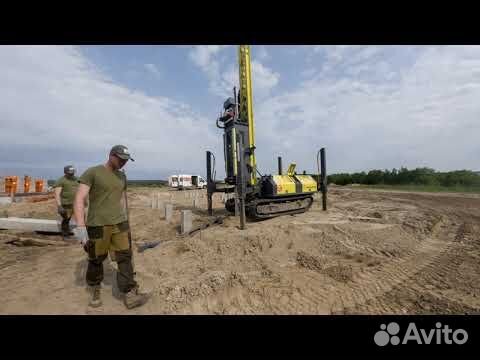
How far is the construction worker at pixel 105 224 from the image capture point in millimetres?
2604

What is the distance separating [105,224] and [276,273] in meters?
2.80

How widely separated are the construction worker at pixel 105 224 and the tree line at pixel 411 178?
3505cm

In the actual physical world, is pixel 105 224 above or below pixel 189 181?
below

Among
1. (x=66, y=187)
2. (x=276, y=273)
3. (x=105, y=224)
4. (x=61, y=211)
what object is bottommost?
(x=276, y=273)

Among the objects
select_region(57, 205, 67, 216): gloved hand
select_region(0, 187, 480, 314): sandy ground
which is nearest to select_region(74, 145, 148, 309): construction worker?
select_region(0, 187, 480, 314): sandy ground

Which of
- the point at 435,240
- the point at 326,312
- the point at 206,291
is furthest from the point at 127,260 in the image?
the point at 435,240

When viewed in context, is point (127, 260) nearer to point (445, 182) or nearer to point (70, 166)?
point (70, 166)

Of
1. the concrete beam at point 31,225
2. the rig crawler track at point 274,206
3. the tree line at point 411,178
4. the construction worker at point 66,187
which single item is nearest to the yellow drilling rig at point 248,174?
the rig crawler track at point 274,206

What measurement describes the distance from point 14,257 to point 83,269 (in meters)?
2.27

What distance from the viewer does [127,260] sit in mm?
2861

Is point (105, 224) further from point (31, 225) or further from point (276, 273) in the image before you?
point (31, 225)

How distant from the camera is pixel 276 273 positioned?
384 cm

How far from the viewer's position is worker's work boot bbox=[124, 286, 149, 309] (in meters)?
2.82
